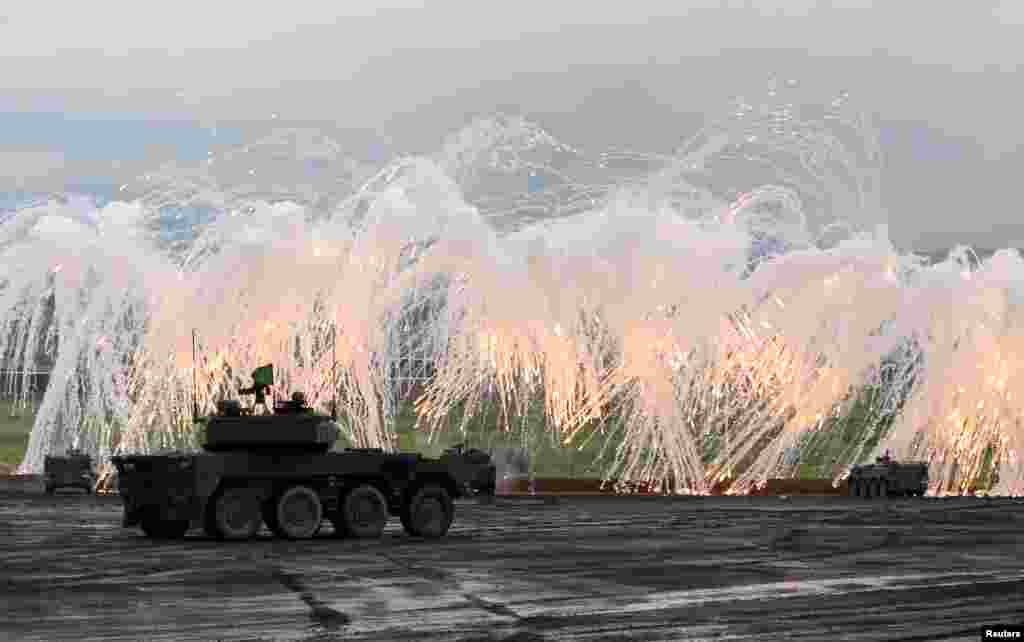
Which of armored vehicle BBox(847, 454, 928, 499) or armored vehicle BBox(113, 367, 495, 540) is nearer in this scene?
armored vehicle BBox(113, 367, 495, 540)

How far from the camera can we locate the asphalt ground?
17.0 meters

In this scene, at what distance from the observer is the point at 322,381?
50281 millimetres

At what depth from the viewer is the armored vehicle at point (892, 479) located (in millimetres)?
55938

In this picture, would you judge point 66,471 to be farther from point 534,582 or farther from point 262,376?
point 534,582

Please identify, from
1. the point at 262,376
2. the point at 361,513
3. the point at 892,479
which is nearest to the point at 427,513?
the point at 361,513

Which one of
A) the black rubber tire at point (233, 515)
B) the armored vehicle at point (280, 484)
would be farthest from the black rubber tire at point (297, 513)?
the black rubber tire at point (233, 515)

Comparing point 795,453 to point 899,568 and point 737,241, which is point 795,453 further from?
point 899,568

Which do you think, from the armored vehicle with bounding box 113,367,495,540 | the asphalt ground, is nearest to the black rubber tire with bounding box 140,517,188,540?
the armored vehicle with bounding box 113,367,495,540

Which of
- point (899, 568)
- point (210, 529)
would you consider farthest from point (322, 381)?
point (899, 568)

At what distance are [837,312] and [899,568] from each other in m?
29.3

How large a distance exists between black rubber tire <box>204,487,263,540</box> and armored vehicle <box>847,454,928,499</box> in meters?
28.3

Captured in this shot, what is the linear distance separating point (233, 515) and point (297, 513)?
1.11 meters

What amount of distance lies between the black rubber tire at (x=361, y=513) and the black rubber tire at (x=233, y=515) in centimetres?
145

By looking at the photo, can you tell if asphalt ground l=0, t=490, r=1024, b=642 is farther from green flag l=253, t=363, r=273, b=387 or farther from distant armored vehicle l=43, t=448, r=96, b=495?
distant armored vehicle l=43, t=448, r=96, b=495
